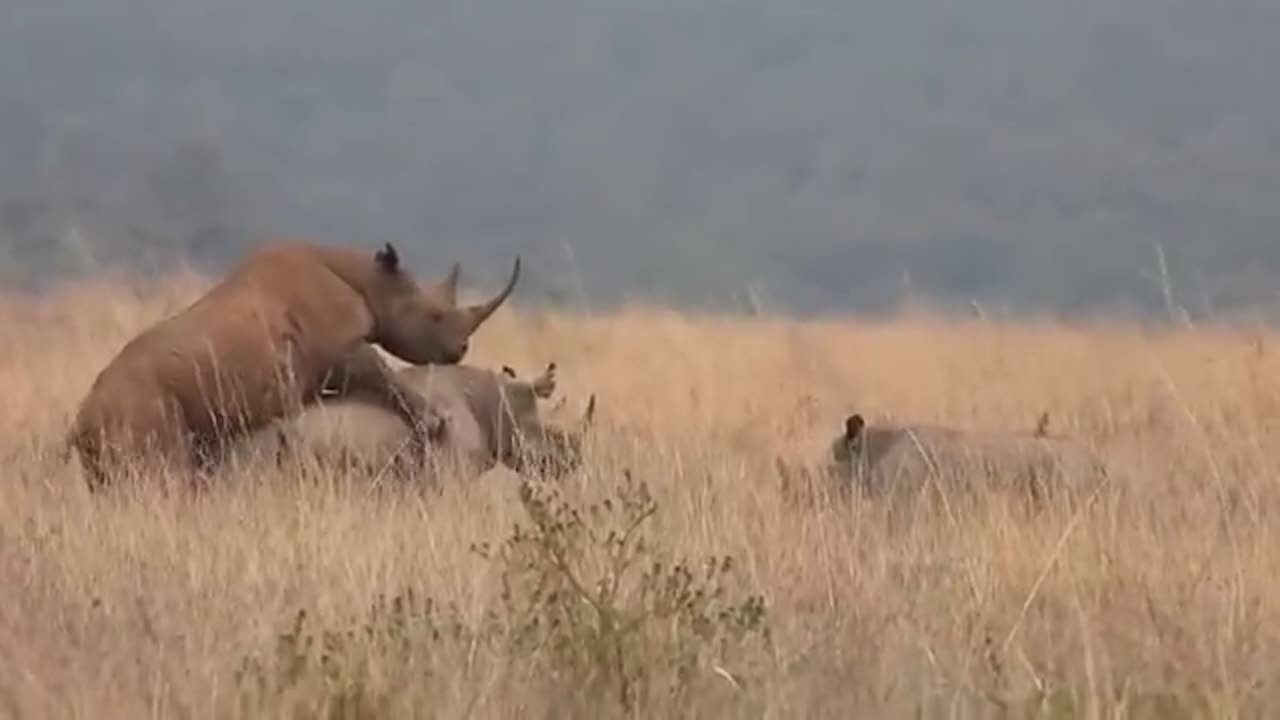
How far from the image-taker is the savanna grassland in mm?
4344

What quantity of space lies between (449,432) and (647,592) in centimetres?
382

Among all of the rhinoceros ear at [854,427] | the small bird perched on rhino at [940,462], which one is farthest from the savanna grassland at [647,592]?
the rhinoceros ear at [854,427]

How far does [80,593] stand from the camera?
5406mm

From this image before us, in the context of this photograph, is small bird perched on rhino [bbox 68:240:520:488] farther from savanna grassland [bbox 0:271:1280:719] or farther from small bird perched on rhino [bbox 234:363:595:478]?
savanna grassland [bbox 0:271:1280:719]

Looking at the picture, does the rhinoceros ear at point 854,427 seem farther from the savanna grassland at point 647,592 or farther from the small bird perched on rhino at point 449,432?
the small bird perched on rhino at point 449,432

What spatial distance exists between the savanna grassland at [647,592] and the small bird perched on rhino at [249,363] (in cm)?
32

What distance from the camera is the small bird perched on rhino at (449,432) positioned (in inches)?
326

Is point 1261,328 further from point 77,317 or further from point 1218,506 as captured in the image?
point 77,317

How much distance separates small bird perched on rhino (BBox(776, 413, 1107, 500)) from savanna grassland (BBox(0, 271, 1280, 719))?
9.1 inches

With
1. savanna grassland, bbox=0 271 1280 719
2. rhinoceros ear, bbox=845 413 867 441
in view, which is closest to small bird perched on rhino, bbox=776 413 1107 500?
rhinoceros ear, bbox=845 413 867 441

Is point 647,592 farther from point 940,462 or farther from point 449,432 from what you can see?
point 449,432

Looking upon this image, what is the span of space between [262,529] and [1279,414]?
5.25m

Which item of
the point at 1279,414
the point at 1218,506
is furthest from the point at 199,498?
the point at 1279,414

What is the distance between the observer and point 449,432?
8.62 metres
